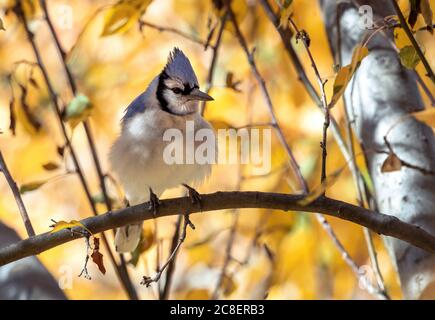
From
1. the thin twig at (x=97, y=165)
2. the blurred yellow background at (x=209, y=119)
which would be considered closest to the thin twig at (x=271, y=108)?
the blurred yellow background at (x=209, y=119)

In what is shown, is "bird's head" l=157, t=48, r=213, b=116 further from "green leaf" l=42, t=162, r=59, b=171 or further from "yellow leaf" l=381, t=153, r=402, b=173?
"yellow leaf" l=381, t=153, r=402, b=173

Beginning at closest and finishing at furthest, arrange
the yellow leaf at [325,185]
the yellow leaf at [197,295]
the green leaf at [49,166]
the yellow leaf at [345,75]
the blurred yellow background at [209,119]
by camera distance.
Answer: the yellow leaf at [325,185] < the yellow leaf at [345,75] < the green leaf at [49,166] < the yellow leaf at [197,295] < the blurred yellow background at [209,119]

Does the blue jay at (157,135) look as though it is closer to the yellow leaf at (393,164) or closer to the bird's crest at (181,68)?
the bird's crest at (181,68)

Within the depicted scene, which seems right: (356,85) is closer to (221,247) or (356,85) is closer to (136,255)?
(136,255)

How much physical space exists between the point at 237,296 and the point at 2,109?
179 cm

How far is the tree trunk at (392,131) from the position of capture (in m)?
2.08

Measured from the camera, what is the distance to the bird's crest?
2400 mm

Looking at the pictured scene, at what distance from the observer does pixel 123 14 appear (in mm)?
2070

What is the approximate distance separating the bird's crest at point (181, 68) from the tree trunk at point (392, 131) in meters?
0.53

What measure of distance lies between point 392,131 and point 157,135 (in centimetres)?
78

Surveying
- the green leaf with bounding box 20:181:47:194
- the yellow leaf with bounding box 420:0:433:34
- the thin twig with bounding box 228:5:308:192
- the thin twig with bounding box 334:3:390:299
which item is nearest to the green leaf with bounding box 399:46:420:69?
the yellow leaf with bounding box 420:0:433:34

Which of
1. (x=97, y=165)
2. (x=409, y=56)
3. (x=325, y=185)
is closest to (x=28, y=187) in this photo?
(x=97, y=165)

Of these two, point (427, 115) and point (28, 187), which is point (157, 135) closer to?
point (28, 187)

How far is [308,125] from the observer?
11.2ft
